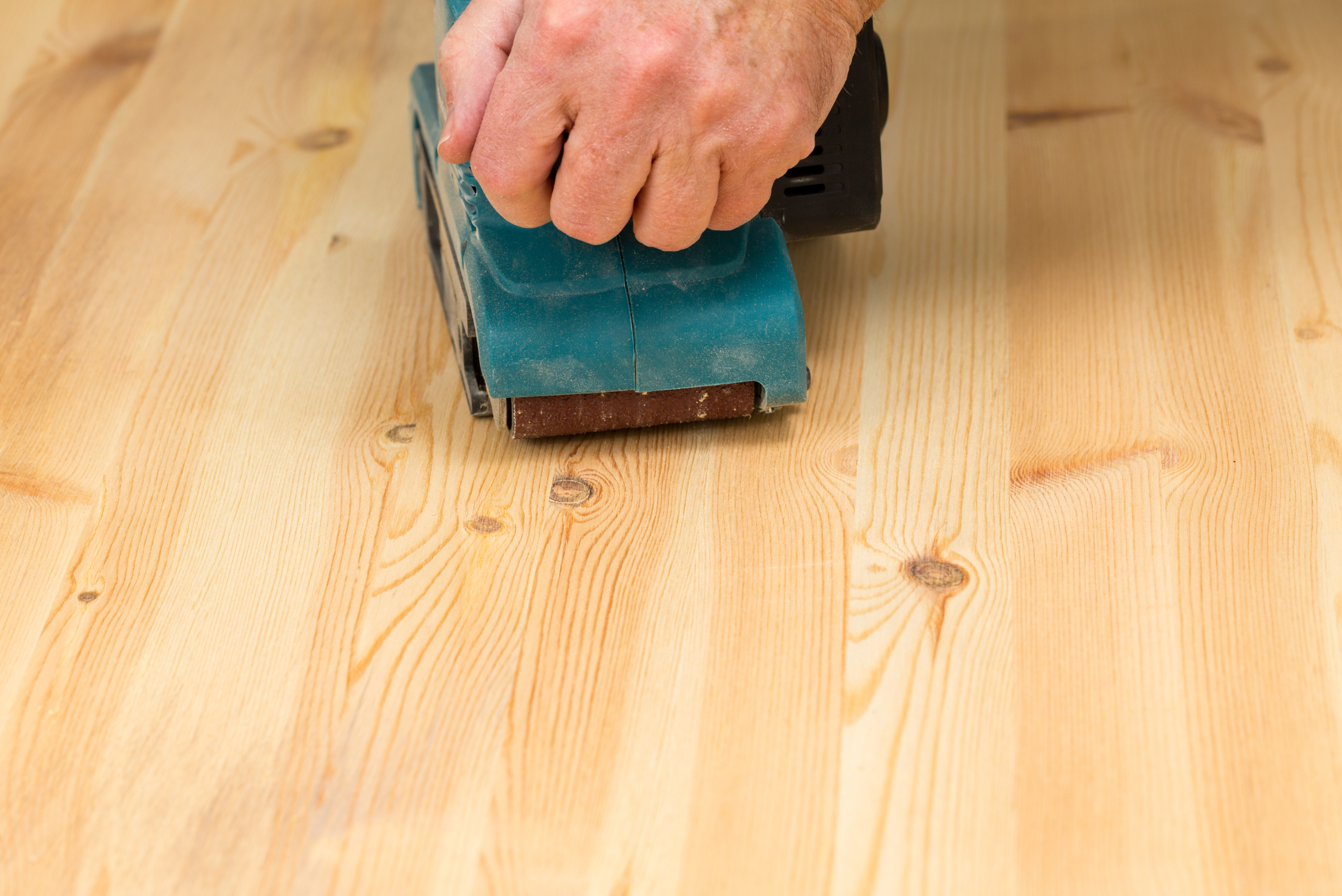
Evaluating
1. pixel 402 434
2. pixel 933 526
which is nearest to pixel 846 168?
pixel 933 526

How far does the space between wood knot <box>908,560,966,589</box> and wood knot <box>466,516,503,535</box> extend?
10.8 inches

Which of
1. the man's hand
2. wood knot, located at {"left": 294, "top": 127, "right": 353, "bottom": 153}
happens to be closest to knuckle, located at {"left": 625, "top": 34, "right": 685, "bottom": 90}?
the man's hand

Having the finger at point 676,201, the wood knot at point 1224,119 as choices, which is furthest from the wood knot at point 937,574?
the wood knot at point 1224,119

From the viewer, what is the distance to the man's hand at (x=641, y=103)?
722 mm

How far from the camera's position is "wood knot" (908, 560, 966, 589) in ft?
2.61

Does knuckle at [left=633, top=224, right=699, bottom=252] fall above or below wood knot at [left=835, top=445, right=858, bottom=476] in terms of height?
above

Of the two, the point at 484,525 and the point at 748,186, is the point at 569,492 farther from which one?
the point at 748,186

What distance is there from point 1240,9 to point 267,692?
1.24 m

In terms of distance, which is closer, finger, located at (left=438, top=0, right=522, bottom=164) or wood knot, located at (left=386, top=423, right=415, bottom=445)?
finger, located at (left=438, top=0, right=522, bottom=164)

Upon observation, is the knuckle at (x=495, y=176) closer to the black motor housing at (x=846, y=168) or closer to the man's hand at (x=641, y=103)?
the man's hand at (x=641, y=103)

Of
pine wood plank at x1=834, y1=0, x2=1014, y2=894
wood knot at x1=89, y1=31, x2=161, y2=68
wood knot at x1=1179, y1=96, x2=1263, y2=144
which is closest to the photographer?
pine wood plank at x1=834, y1=0, x2=1014, y2=894

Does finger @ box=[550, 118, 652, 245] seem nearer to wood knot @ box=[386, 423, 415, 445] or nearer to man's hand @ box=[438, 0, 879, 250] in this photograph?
man's hand @ box=[438, 0, 879, 250]

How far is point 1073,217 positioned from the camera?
1115mm

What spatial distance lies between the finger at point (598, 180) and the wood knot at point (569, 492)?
0.59 feet
